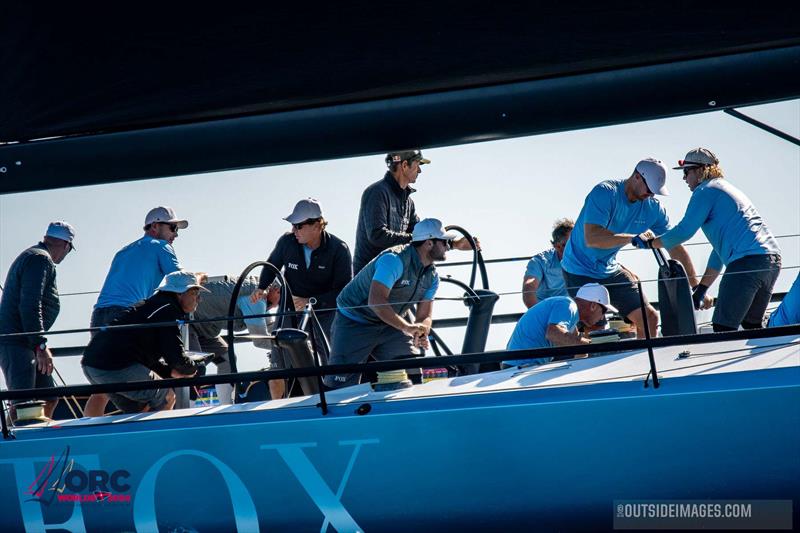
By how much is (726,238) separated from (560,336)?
69 cm

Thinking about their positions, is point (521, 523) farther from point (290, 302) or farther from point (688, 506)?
point (290, 302)

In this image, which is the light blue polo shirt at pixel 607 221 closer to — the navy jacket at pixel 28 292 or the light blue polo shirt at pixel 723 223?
the light blue polo shirt at pixel 723 223

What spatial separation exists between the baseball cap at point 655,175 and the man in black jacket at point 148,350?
175cm

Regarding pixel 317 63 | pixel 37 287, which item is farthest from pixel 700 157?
pixel 37 287

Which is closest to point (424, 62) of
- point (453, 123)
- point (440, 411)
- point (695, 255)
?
point (453, 123)

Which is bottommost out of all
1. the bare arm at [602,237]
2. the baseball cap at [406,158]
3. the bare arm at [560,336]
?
the bare arm at [560,336]

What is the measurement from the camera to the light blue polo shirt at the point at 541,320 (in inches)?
132

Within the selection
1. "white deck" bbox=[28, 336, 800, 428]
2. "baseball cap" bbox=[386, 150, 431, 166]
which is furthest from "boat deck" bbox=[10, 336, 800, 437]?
"baseball cap" bbox=[386, 150, 431, 166]

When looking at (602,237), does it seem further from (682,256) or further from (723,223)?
(723,223)

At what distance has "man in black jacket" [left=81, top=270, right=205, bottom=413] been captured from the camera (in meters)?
3.66

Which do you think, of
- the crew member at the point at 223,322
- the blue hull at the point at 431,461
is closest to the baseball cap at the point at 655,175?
the blue hull at the point at 431,461

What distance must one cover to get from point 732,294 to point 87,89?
194 cm

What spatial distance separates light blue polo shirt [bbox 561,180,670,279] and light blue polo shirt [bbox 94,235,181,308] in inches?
66.0

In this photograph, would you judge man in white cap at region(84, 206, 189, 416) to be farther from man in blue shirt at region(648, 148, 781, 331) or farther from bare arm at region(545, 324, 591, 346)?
man in blue shirt at region(648, 148, 781, 331)
